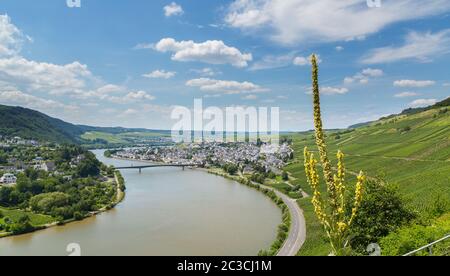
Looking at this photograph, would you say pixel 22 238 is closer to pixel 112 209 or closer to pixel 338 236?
pixel 112 209

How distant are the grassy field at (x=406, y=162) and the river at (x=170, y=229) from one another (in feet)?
15.9

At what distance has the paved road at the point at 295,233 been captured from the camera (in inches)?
1078

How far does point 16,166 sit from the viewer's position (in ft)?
252

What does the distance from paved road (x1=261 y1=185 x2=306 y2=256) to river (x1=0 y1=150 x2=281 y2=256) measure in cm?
156

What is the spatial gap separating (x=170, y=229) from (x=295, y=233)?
11012 millimetres

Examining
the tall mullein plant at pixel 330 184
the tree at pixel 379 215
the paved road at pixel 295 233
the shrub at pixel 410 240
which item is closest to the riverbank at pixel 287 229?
the paved road at pixel 295 233

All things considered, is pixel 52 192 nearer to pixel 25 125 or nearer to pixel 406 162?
pixel 406 162

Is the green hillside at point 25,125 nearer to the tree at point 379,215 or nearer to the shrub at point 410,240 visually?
the tree at point 379,215

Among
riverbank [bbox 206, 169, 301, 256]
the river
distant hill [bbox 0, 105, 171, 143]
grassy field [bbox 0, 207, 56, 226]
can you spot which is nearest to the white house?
grassy field [bbox 0, 207, 56, 226]
